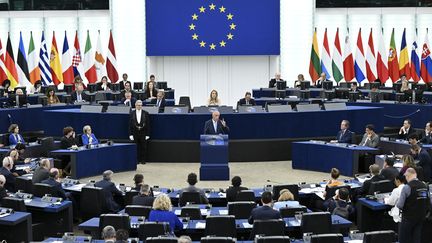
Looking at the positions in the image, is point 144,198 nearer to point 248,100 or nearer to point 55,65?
point 248,100

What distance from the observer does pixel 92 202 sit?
57.0ft

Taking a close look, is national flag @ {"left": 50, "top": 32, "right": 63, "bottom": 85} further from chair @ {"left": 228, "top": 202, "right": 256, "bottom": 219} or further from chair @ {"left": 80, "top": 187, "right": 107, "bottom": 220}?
chair @ {"left": 228, "top": 202, "right": 256, "bottom": 219}

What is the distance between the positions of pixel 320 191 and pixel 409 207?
3507mm

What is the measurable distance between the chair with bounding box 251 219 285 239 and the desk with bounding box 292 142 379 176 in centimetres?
954

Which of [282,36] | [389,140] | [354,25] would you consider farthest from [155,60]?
[389,140]

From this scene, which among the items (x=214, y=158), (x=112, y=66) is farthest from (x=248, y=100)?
(x=112, y=66)

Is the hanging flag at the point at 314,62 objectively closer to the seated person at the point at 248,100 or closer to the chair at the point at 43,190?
the seated person at the point at 248,100

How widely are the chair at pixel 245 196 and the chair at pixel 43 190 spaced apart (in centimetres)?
396

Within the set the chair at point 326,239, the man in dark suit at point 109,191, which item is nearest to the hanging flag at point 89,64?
the man in dark suit at point 109,191

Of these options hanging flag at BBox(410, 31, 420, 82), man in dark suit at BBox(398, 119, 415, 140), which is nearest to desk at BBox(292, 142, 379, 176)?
man in dark suit at BBox(398, 119, 415, 140)

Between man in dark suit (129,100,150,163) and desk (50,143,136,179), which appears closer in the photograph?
desk (50,143,136,179)

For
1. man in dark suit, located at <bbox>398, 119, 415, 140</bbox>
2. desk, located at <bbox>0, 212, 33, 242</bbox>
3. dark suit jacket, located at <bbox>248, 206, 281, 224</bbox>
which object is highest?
man in dark suit, located at <bbox>398, 119, 415, 140</bbox>

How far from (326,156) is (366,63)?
43.0 ft

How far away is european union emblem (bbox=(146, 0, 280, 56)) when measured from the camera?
124ft
